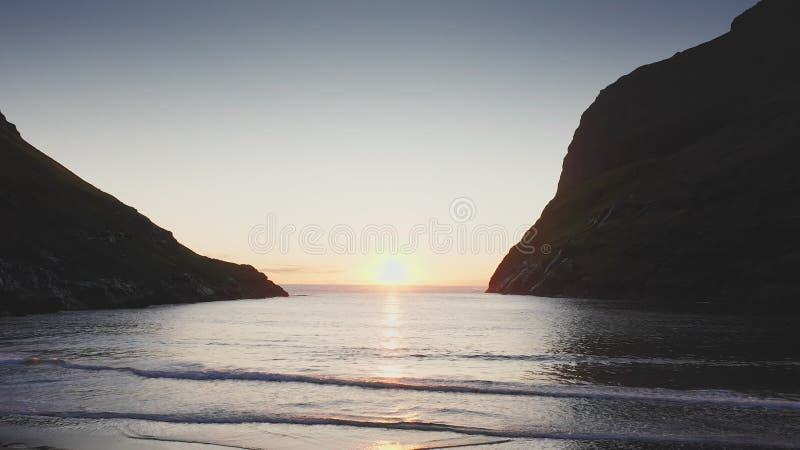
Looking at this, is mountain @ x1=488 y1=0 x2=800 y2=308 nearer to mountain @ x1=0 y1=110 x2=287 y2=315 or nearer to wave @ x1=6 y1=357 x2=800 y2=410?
wave @ x1=6 y1=357 x2=800 y2=410

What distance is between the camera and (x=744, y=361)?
138 ft

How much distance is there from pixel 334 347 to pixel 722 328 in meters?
50.7

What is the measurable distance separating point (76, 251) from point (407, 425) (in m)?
123

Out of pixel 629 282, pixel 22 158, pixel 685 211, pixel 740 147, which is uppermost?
pixel 740 147

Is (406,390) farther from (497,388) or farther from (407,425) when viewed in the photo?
(407,425)

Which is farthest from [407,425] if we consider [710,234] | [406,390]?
[710,234]

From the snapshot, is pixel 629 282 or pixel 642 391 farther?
pixel 629 282

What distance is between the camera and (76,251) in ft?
400

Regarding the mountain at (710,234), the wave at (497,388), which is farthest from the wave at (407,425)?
the mountain at (710,234)

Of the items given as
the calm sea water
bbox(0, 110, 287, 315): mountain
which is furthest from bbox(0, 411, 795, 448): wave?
bbox(0, 110, 287, 315): mountain

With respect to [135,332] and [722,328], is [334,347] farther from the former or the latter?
[722,328]

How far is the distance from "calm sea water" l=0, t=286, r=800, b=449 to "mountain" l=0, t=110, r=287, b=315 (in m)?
50.1

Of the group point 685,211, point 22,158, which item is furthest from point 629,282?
point 22,158

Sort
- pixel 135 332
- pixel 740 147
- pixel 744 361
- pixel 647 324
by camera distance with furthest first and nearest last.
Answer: pixel 740 147, pixel 647 324, pixel 135 332, pixel 744 361
